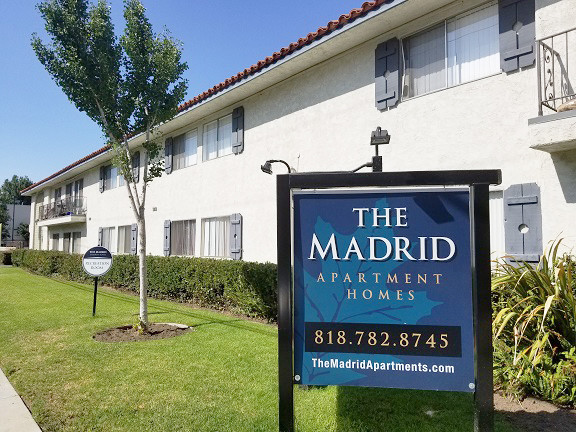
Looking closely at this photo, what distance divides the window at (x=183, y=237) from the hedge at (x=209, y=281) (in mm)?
1010

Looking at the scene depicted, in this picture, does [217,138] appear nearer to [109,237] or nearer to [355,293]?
[109,237]

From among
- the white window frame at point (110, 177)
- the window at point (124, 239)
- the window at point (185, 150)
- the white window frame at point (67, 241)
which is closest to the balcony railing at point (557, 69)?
the window at point (185, 150)

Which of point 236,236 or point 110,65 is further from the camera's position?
point 236,236

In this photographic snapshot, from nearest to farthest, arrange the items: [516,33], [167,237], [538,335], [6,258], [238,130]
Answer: [538,335] < [516,33] < [238,130] < [167,237] < [6,258]

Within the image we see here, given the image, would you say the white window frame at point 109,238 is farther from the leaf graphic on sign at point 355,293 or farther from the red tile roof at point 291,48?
the leaf graphic on sign at point 355,293

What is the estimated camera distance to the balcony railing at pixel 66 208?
22484 mm

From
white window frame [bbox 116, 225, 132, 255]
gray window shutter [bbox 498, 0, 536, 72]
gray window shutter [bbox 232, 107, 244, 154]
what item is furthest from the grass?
white window frame [bbox 116, 225, 132, 255]

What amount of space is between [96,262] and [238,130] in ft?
16.5

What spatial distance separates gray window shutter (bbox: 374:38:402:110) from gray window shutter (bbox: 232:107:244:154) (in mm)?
4550

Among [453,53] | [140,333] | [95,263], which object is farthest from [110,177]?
[453,53]

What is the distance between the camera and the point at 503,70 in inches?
236

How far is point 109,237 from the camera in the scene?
1894cm

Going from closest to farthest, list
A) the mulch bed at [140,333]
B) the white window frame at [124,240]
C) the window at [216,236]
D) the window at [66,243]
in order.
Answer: the mulch bed at [140,333], the window at [216,236], the white window frame at [124,240], the window at [66,243]

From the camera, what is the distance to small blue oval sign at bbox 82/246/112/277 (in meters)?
8.86
